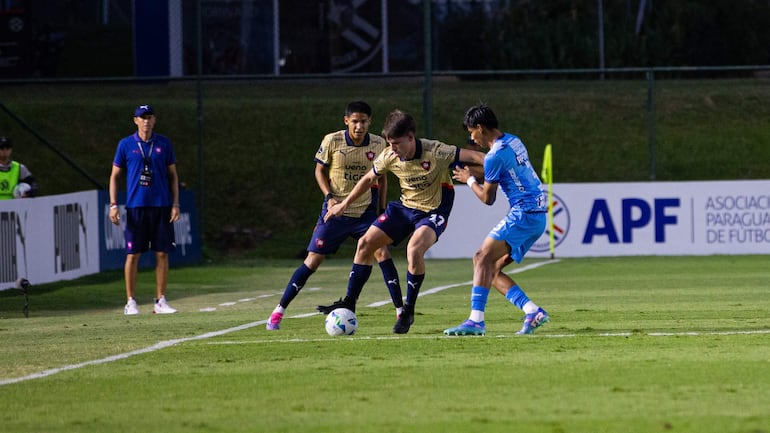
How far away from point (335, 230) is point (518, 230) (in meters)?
2.07

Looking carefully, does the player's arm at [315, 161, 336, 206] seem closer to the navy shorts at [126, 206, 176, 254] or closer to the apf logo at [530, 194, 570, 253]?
the navy shorts at [126, 206, 176, 254]

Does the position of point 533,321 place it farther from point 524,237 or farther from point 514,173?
point 514,173

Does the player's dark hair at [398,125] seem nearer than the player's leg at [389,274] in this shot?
Yes

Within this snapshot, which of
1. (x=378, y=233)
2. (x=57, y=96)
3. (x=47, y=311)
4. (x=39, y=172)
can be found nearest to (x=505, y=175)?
(x=378, y=233)

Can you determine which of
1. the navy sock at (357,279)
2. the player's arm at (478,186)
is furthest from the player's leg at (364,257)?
the player's arm at (478,186)

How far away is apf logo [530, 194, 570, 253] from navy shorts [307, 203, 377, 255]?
12239 mm

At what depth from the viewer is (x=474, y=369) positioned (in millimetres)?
9562

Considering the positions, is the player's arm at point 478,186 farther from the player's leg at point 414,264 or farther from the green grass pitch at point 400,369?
the green grass pitch at point 400,369

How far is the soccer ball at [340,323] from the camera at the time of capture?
39.0 feet

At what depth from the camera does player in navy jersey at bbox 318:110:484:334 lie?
12070 mm

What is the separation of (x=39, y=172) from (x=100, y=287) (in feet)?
37.0

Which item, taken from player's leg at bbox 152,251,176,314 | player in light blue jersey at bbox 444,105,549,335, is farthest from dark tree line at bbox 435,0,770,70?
player in light blue jersey at bbox 444,105,549,335

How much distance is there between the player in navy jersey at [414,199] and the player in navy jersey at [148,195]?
3.96 metres

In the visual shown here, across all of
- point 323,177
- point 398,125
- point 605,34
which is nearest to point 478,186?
point 398,125
